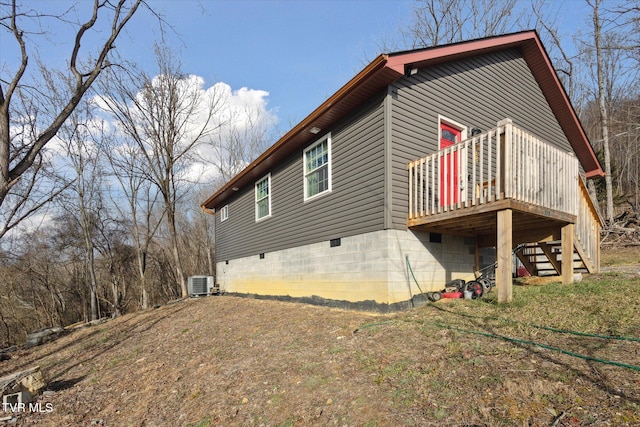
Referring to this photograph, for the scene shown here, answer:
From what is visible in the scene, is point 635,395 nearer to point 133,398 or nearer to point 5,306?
point 133,398

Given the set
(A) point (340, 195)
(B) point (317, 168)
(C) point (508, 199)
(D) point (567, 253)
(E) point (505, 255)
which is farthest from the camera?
(B) point (317, 168)

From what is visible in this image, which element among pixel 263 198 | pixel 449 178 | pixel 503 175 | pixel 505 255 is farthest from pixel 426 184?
pixel 263 198

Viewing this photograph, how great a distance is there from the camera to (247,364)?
5.00 m

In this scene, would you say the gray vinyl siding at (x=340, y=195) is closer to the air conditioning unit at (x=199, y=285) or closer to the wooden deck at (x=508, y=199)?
the wooden deck at (x=508, y=199)

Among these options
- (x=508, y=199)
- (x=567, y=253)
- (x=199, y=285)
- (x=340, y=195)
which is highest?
(x=340, y=195)

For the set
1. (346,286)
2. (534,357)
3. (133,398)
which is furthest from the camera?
(346,286)

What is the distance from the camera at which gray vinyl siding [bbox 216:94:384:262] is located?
7.02m

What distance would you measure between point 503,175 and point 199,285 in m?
13.4

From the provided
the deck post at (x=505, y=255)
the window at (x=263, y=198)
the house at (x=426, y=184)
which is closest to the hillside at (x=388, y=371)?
the deck post at (x=505, y=255)

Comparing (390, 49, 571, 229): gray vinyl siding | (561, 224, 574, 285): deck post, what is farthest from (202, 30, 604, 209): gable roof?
(561, 224, 574, 285): deck post

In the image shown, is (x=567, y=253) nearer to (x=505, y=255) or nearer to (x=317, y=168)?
(x=505, y=255)

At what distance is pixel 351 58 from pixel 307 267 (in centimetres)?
1684

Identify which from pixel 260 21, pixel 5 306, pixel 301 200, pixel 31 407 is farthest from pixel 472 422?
pixel 5 306

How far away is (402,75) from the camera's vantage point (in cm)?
658
